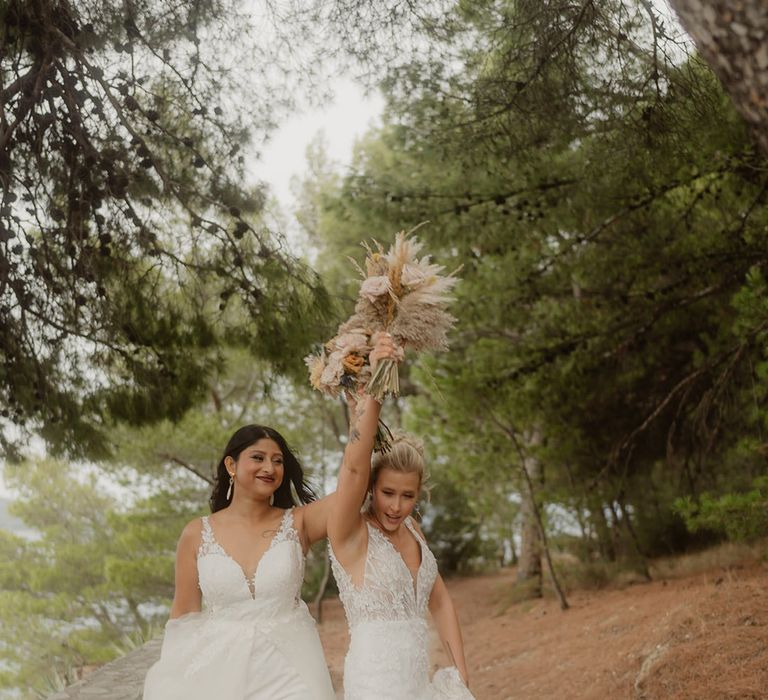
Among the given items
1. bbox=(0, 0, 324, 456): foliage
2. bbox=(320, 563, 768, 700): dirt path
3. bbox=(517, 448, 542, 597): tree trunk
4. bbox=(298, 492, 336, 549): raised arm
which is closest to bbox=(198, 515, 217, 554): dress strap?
bbox=(298, 492, 336, 549): raised arm

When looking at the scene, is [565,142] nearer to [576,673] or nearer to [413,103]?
[413,103]

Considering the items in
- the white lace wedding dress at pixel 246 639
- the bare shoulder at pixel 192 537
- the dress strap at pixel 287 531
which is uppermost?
the bare shoulder at pixel 192 537

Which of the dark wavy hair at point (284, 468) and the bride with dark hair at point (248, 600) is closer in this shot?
the bride with dark hair at point (248, 600)

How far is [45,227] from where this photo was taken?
600cm

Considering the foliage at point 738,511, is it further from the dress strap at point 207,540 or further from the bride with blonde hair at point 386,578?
the dress strap at point 207,540

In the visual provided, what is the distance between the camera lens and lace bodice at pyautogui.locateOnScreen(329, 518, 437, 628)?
10.9 ft

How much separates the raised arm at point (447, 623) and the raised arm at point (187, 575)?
3.25 feet

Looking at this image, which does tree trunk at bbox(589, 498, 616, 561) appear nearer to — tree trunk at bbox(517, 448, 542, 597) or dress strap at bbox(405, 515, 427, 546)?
tree trunk at bbox(517, 448, 542, 597)

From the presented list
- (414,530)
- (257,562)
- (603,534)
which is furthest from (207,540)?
(603,534)

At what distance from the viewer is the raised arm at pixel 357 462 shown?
3.14 m

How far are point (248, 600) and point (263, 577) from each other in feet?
0.40

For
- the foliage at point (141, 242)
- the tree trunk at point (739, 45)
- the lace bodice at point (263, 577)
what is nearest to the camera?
the tree trunk at point (739, 45)

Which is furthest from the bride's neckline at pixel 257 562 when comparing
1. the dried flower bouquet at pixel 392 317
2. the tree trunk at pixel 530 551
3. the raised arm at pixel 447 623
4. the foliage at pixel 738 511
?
the tree trunk at pixel 530 551

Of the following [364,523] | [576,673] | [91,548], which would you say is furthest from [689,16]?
[91,548]
